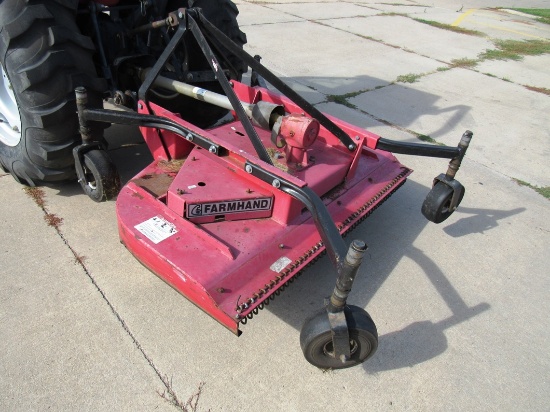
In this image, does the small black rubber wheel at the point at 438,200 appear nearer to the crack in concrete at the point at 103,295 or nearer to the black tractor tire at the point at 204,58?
the black tractor tire at the point at 204,58

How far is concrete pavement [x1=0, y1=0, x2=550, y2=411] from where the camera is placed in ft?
5.98

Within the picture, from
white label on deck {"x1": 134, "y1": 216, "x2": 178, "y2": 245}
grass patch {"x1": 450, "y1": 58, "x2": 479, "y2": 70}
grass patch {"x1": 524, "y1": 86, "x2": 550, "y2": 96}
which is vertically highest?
white label on deck {"x1": 134, "y1": 216, "x2": 178, "y2": 245}

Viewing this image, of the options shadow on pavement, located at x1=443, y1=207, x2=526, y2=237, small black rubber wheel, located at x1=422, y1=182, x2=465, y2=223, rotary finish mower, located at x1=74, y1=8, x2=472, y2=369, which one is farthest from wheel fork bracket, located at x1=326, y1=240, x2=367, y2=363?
shadow on pavement, located at x1=443, y1=207, x2=526, y2=237

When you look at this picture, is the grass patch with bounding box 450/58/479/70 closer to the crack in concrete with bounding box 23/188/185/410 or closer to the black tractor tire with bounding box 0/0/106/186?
the black tractor tire with bounding box 0/0/106/186

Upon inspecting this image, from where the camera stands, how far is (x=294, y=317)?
2.16m

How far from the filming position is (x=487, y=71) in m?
6.42

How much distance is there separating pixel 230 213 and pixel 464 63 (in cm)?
596

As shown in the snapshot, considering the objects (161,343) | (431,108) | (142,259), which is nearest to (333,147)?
(142,259)

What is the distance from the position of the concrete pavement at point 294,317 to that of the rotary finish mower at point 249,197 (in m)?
0.27

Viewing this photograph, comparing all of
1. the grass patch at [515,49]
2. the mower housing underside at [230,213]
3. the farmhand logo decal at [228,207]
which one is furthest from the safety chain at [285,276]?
the grass patch at [515,49]

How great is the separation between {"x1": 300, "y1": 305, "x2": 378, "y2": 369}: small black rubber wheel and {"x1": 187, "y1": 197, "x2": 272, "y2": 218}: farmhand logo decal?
635 millimetres

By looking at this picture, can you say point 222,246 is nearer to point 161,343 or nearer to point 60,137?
point 161,343

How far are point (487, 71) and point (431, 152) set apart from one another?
4.84 meters

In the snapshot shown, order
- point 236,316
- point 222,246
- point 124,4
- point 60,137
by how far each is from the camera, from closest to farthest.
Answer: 1. point 236,316
2. point 222,246
3. point 60,137
4. point 124,4
